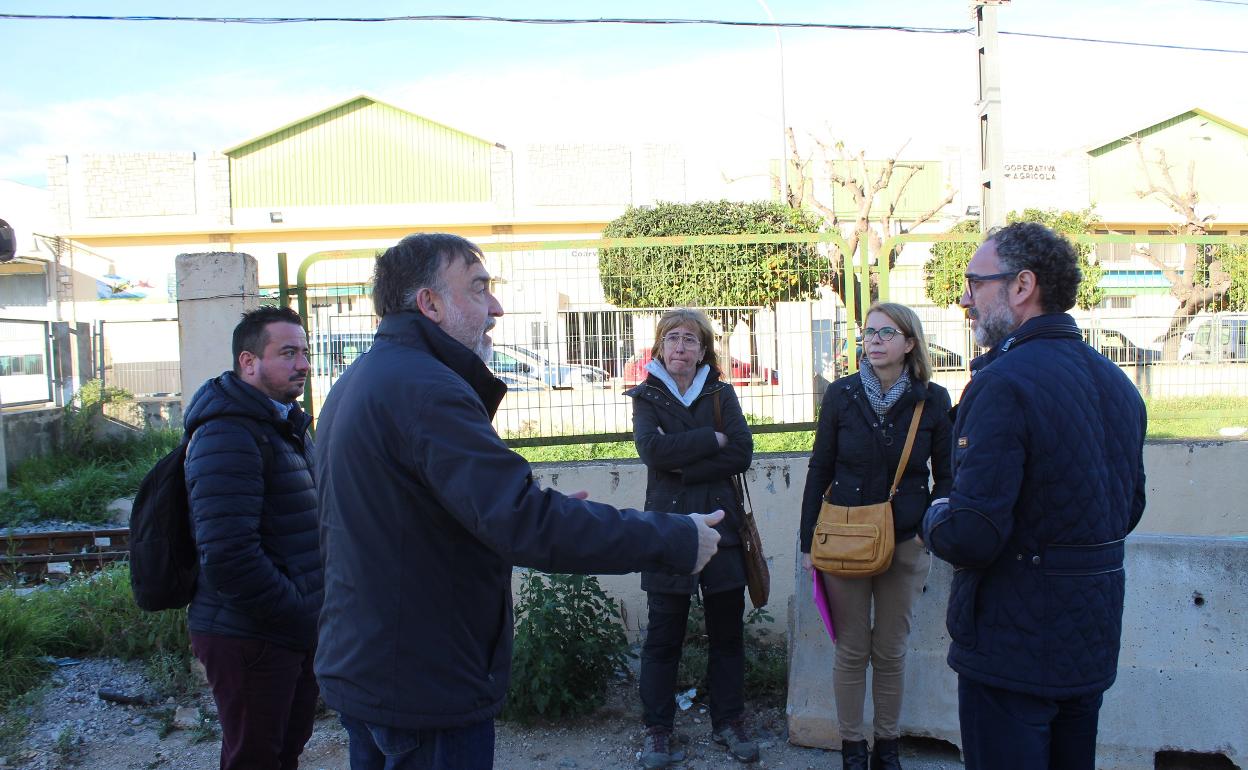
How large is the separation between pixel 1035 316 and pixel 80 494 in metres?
12.7

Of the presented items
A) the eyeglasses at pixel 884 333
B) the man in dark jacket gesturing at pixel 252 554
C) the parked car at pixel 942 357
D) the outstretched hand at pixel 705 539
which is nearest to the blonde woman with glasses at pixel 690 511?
the eyeglasses at pixel 884 333

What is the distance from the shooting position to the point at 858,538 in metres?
3.91

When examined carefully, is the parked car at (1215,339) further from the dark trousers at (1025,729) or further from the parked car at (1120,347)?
the dark trousers at (1025,729)

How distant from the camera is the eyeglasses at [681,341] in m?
4.54

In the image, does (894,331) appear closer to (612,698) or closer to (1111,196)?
(612,698)

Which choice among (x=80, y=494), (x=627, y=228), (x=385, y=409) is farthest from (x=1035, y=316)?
(x=627, y=228)

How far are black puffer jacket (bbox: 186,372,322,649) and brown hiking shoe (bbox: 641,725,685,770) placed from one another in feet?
5.79

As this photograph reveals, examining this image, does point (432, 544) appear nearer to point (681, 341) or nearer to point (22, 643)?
point (681, 341)

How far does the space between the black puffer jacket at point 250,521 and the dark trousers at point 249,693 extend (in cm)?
5

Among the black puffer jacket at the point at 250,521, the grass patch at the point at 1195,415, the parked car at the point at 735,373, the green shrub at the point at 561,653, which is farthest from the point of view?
the grass patch at the point at 1195,415

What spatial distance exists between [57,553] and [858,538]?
885cm

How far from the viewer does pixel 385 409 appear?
2.11 meters

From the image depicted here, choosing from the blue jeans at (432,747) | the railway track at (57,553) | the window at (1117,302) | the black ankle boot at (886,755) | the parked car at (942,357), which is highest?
the window at (1117,302)

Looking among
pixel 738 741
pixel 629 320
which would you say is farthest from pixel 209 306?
pixel 738 741
